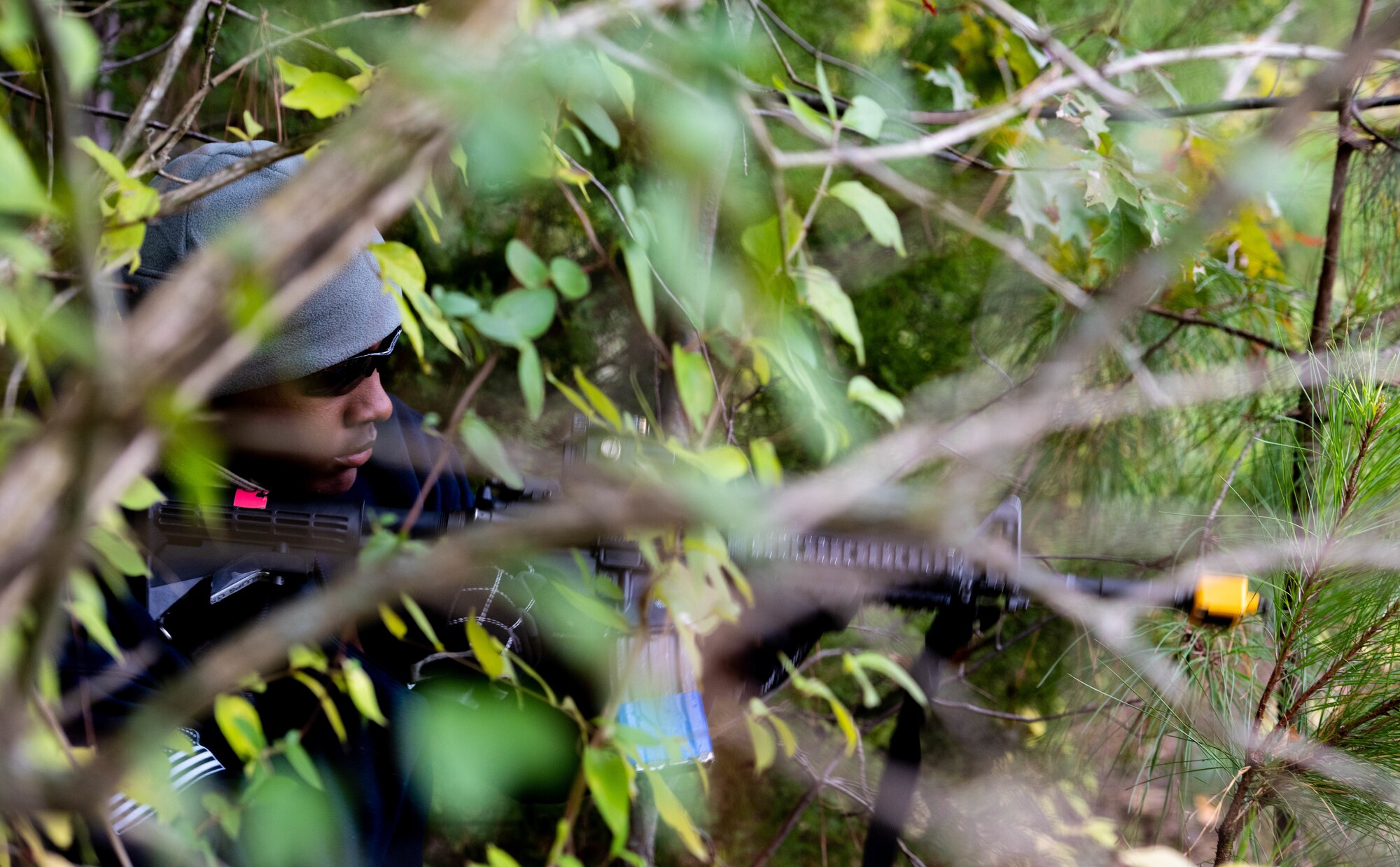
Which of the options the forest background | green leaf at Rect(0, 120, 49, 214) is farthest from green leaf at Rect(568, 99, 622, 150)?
green leaf at Rect(0, 120, 49, 214)

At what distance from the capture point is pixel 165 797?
49cm

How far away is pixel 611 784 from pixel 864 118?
0.51m

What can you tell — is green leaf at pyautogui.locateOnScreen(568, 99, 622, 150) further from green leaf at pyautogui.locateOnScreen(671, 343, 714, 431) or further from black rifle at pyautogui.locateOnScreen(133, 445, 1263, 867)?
black rifle at pyautogui.locateOnScreen(133, 445, 1263, 867)

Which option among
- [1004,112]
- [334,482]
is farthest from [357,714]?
[1004,112]

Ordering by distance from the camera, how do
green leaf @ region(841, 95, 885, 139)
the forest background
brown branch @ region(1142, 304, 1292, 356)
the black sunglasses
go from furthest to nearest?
1. brown branch @ region(1142, 304, 1292, 356)
2. the black sunglasses
3. green leaf @ region(841, 95, 885, 139)
4. the forest background

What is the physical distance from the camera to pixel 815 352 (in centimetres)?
73

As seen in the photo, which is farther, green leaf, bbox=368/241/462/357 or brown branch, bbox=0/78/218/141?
brown branch, bbox=0/78/218/141

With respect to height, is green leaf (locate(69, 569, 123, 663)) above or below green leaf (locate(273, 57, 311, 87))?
below

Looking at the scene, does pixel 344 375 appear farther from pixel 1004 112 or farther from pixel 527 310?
pixel 1004 112

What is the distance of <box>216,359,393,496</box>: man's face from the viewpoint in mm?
847

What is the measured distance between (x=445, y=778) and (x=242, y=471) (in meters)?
0.50

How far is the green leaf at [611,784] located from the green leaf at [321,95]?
1.42ft

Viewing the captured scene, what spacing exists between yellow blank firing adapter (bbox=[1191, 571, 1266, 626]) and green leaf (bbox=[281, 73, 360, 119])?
0.72m

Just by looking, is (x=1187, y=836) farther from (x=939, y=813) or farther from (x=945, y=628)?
(x=939, y=813)
